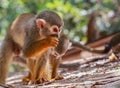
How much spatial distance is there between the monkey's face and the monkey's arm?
71mm

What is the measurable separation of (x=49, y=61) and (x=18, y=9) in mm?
6187

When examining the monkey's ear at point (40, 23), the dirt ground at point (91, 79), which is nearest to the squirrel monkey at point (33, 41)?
the monkey's ear at point (40, 23)

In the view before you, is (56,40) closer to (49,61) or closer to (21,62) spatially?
(49,61)

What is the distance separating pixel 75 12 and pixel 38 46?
24.5ft

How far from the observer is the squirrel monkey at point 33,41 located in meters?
3.67

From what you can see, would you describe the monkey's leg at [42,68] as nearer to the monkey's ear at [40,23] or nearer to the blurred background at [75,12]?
the monkey's ear at [40,23]

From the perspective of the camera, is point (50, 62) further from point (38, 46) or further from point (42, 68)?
point (38, 46)

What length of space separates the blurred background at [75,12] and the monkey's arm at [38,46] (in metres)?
5.65

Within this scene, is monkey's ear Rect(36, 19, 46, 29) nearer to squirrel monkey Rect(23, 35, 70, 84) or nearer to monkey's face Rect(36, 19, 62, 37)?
monkey's face Rect(36, 19, 62, 37)

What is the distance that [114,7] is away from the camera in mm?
10984

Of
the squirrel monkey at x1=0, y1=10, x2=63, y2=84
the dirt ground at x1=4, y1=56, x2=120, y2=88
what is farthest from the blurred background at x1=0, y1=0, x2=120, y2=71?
the squirrel monkey at x1=0, y1=10, x2=63, y2=84

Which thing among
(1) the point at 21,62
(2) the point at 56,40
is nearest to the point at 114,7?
(1) the point at 21,62

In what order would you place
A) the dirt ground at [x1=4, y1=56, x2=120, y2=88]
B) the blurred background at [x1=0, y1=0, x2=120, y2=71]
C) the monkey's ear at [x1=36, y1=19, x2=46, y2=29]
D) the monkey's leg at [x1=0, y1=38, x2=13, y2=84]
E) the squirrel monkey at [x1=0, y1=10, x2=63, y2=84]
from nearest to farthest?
the dirt ground at [x1=4, y1=56, x2=120, y2=88] → the squirrel monkey at [x1=0, y1=10, x2=63, y2=84] → the monkey's ear at [x1=36, y1=19, x2=46, y2=29] → the monkey's leg at [x1=0, y1=38, x2=13, y2=84] → the blurred background at [x1=0, y1=0, x2=120, y2=71]

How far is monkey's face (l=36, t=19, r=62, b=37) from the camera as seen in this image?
363 centimetres
